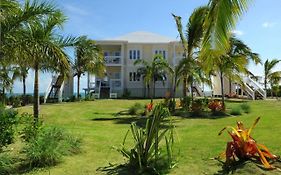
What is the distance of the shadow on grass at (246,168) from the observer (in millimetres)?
8102

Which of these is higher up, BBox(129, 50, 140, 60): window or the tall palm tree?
BBox(129, 50, 140, 60): window

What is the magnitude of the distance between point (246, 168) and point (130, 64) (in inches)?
1543

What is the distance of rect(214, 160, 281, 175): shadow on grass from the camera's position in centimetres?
810

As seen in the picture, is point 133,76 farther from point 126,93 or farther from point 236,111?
point 236,111

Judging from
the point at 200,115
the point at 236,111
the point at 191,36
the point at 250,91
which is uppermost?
the point at 191,36

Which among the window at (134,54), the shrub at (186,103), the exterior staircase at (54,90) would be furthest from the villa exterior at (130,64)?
the shrub at (186,103)

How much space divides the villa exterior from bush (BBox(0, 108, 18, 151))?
112ft

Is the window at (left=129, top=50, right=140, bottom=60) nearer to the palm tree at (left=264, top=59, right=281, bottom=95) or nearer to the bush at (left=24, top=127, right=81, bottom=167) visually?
the palm tree at (left=264, top=59, right=281, bottom=95)

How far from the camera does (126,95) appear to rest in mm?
42844

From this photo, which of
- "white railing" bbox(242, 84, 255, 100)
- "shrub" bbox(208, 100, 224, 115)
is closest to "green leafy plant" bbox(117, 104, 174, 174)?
"shrub" bbox(208, 100, 224, 115)

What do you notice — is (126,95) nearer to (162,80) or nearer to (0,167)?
(162,80)

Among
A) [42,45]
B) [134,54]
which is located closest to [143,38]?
[134,54]

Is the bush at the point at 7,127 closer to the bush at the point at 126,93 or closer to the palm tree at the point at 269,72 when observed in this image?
the bush at the point at 126,93

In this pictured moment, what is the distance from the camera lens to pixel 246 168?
8211mm
